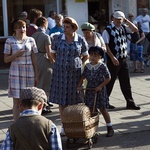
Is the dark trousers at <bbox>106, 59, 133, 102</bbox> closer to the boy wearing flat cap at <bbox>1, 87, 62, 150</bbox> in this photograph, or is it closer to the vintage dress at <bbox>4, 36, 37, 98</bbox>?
the vintage dress at <bbox>4, 36, 37, 98</bbox>

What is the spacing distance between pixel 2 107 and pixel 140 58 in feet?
18.3

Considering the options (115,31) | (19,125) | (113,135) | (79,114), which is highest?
(115,31)

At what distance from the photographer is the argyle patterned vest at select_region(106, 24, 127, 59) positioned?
9281 millimetres

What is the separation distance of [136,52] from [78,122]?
7903mm

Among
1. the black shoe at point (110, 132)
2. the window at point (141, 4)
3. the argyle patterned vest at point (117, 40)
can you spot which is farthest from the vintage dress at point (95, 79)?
the window at point (141, 4)

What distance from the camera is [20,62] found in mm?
8023

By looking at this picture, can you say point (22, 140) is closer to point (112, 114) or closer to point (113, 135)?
point (113, 135)

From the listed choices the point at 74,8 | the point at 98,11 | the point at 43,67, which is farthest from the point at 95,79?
the point at 98,11

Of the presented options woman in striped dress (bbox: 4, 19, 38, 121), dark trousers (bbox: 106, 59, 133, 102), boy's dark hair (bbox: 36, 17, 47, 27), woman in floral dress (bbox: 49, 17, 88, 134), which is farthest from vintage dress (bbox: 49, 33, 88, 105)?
dark trousers (bbox: 106, 59, 133, 102)

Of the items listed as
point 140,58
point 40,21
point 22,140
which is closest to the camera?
point 22,140

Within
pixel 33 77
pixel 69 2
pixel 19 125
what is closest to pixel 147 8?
pixel 69 2

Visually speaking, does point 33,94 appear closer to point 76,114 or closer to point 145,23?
point 76,114

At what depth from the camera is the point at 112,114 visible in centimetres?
937

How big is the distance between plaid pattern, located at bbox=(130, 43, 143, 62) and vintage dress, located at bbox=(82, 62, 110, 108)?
22.9 ft
